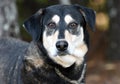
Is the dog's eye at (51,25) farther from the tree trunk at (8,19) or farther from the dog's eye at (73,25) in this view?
the tree trunk at (8,19)

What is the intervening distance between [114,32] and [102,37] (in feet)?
2.90

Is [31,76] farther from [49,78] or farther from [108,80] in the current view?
[108,80]

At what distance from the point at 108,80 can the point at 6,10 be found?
138 inches

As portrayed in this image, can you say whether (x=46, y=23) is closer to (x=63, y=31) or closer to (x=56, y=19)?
(x=56, y=19)

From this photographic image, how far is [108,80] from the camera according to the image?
12.7 m

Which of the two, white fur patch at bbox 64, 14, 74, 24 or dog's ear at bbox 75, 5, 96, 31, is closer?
white fur patch at bbox 64, 14, 74, 24

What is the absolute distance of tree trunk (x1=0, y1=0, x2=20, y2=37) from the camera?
10148mm

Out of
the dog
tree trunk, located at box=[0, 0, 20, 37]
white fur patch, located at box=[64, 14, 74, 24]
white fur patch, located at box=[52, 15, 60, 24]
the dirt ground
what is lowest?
the dirt ground

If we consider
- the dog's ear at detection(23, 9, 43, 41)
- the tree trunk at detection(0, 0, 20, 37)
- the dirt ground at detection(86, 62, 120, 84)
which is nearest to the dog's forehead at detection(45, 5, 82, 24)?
the dog's ear at detection(23, 9, 43, 41)

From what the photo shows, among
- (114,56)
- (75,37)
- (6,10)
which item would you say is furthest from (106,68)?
(75,37)

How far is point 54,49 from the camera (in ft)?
23.5

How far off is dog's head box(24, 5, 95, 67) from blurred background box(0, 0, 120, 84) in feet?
16.1

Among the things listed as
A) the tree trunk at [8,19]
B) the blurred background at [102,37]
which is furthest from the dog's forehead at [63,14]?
the blurred background at [102,37]

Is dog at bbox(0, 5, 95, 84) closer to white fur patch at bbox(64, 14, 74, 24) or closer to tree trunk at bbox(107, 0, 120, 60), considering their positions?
white fur patch at bbox(64, 14, 74, 24)
